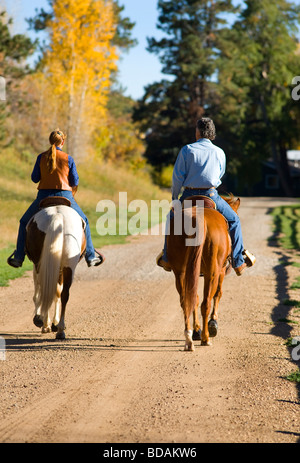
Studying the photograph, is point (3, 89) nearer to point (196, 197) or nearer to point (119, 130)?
point (196, 197)

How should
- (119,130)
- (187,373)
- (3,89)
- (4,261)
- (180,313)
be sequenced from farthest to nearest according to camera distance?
(119,130) → (3,89) → (4,261) → (180,313) → (187,373)

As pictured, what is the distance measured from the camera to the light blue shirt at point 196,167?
731 centimetres

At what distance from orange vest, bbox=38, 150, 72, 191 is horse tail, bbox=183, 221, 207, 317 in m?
2.18

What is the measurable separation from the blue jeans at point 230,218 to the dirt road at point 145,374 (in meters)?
1.01

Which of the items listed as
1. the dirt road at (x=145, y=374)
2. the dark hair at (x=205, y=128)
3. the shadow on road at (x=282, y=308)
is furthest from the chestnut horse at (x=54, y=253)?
the shadow on road at (x=282, y=308)

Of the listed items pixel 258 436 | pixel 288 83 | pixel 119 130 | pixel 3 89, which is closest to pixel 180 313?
pixel 258 436

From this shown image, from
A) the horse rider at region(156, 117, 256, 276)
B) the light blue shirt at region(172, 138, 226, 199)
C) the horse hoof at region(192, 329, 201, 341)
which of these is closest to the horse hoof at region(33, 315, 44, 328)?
the horse rider at region(156, 117, 256, 276)

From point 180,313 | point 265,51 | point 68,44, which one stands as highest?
point 265,51

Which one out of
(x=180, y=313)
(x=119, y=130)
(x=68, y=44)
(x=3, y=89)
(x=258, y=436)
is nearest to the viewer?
(x=258, y=436)

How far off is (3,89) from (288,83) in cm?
4413

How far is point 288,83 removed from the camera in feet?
201

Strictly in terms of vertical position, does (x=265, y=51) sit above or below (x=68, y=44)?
above

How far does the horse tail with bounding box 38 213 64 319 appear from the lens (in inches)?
291

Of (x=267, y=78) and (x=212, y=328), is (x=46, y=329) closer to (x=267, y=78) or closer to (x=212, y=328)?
(x=212, y=328)
